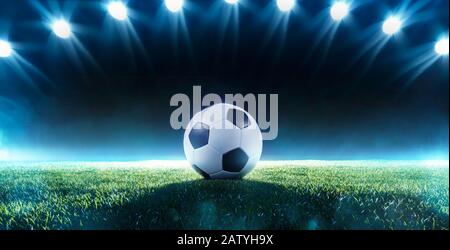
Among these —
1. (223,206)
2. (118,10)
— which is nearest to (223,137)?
(223,206)

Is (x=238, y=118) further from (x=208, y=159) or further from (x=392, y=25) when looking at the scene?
(x=392, y=25)

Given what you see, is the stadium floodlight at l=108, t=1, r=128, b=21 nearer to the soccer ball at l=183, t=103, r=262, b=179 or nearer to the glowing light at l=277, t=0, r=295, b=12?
the soccer ball at l=183, t=103, r=262, b=179

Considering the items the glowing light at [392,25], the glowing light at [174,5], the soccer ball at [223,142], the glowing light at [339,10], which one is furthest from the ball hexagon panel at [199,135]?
the glowing light at [392,25]

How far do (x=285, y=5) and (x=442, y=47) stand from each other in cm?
176

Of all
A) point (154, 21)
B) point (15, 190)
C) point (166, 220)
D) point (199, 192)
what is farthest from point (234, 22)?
point (15, 190)

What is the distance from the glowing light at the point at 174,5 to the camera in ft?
9.87

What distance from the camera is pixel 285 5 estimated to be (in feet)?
9.94

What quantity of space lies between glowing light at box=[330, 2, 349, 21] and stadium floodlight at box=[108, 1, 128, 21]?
2397 millimetres

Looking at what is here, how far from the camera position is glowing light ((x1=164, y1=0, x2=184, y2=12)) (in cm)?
301

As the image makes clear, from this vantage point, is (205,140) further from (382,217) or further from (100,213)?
(382,217)

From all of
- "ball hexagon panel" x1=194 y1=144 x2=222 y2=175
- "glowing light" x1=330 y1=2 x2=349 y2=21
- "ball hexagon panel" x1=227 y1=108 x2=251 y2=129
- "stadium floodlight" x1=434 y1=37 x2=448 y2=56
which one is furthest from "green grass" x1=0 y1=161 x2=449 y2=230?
"glowing light" x1=330 y1=2 x2=349 y2=21

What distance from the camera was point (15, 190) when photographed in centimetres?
306
